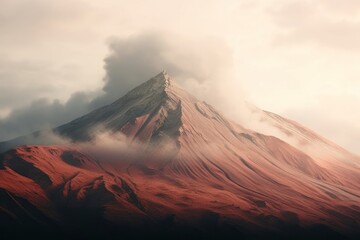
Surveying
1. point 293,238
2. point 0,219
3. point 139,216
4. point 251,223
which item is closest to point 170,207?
point 139,216

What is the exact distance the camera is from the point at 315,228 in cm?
19588

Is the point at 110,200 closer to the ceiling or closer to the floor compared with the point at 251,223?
closer to the floor

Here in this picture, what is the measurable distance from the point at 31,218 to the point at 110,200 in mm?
26431

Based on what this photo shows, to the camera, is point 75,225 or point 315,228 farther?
point 315,228

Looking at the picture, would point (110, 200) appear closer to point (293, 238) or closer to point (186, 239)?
point (186, 239)

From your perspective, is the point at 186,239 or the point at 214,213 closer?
the point at 186,239

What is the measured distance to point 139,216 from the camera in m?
188

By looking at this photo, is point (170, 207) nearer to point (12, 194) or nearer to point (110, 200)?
point (110, 200)

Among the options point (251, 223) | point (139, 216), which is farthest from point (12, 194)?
point (251, 223)

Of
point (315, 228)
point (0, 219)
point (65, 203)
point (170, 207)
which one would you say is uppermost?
point (315, 228)

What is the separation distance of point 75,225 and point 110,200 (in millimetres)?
19072

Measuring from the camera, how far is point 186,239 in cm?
17725

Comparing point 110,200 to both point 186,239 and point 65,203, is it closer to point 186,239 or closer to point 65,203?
point 65,203

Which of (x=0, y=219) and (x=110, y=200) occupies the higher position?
(x=110, y=200)
